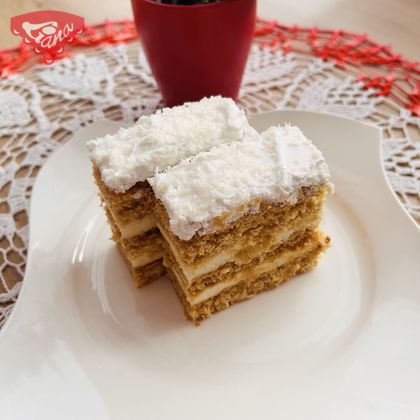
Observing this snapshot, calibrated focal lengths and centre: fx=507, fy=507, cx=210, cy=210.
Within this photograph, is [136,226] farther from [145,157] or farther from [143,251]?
[145,157]

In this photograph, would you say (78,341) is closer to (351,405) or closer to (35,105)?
(351,405)

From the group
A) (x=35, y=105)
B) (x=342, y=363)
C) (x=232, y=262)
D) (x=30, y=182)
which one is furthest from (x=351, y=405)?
(x=35, y=105)

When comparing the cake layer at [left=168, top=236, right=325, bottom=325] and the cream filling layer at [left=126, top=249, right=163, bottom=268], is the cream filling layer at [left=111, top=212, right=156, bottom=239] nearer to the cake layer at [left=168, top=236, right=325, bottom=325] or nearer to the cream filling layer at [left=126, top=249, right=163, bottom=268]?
the cream filling layer at [left=126, top=249, right=163, bottom=268]

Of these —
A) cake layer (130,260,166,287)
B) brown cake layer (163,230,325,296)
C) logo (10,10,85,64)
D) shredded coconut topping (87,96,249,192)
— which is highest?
logo (10,10,85,64)

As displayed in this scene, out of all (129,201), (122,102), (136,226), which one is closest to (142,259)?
(136,226)

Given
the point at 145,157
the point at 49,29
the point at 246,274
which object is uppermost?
the point at 49,29

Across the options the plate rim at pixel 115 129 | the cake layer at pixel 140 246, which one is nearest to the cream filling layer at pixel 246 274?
the cake layer at pixel 140 246

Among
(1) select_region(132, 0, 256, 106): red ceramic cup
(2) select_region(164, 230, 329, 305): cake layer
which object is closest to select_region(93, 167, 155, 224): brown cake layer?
(2) select_region(164, 230, 329, 305): cake layer
